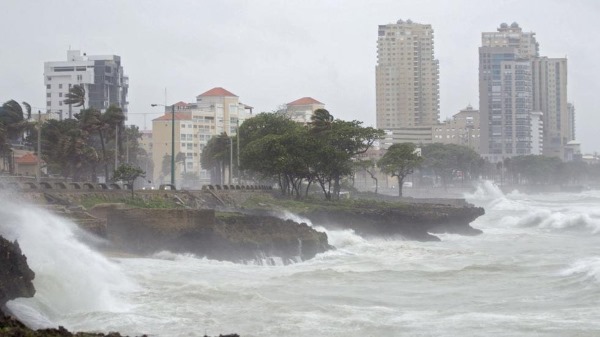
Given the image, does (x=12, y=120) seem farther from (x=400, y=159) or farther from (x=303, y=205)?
(x=400, y=159)

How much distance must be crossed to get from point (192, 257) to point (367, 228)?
66.4ft

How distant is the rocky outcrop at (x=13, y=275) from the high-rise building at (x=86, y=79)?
12860 centimetres

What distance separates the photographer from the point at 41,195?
131 ft

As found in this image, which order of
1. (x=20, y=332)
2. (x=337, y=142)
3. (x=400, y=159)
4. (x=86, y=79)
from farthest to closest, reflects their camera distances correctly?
(x=86, y=79), (x=400, y=159), (x=337, y=142), (x=20, y=332)

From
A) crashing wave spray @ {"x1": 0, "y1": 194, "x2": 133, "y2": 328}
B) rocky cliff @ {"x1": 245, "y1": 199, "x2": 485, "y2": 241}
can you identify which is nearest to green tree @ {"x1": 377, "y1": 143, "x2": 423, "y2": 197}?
rocky cliff @ {"x1": 245, "y1": 199, "x2": 485, "y2": 241}

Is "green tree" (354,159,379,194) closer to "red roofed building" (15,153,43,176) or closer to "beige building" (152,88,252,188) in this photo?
"red roofed building" (15,153,43,176)

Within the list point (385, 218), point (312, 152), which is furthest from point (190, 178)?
point (385, 218)

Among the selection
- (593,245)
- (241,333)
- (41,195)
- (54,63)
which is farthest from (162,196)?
(54,63)

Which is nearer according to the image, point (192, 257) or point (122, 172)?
point (192, 257)

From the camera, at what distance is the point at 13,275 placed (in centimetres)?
2203

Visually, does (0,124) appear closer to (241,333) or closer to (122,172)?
(122,172)

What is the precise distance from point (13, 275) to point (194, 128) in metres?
118

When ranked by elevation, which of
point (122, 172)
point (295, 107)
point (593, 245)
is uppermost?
point (295, 107)

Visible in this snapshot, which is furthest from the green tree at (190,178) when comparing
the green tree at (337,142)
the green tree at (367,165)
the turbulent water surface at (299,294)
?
the turbulent water surface at (299,294)
